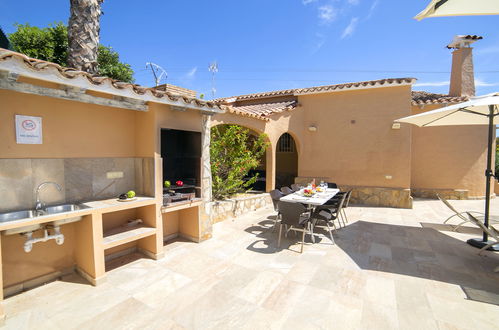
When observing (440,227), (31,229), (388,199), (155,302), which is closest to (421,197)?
→ (388,199)

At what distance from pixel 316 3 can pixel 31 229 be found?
13247 mm

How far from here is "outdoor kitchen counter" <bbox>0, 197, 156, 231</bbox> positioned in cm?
312

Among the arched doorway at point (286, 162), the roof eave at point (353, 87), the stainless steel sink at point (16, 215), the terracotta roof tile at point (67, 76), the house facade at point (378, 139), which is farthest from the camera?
the arched doorway at point (286, 162)

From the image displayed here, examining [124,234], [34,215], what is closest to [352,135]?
[124,234]

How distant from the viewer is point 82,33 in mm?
5621

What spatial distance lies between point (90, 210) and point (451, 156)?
15.1m

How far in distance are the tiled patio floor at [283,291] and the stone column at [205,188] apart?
0.34 meters

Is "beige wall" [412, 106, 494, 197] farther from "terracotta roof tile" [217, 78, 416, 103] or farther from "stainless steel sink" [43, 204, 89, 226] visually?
"stainless steel sink" [43, 204, 89, 226]

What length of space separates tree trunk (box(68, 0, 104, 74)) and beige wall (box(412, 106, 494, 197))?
13863 millimetres

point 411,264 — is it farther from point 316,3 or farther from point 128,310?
point 316,3

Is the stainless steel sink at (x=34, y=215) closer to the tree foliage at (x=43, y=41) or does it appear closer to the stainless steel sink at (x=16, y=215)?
the stainless steel sink at (x=16, y=215)

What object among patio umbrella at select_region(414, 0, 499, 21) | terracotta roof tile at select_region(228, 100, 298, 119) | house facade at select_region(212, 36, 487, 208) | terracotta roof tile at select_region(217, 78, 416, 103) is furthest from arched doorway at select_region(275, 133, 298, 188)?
patio umbrella at select_region(414, 0, 499, 21)

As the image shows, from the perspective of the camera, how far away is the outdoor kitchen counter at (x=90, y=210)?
10.2 ft

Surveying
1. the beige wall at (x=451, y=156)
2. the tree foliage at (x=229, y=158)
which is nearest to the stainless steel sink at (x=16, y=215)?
the tree foliage at (x=229, y=158)
